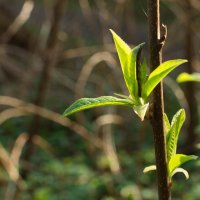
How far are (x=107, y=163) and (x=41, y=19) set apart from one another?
5659 millimetres

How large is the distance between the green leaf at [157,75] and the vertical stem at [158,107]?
0.05 ft

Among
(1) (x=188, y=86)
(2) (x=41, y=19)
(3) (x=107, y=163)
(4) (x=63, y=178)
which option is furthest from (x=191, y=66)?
(2) (x=41, y=19)

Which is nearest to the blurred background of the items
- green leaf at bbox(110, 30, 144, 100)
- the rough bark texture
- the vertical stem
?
the rough bark texture

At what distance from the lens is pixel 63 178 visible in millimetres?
4203

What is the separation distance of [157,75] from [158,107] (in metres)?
0.04

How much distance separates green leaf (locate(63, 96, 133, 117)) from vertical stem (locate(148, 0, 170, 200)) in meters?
0.07

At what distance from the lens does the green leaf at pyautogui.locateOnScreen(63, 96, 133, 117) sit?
26.6 inches

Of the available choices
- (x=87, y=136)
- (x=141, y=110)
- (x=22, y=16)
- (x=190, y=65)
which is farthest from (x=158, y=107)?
(x=22, y=16)

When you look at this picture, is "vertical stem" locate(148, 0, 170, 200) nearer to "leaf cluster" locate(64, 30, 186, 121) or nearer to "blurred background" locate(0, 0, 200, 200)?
"leaf cluster" locate(64, 30, 186, 121)

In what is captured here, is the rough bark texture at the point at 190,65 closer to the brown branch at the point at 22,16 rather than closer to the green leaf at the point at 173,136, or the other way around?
the brown branch at the point at 22,16

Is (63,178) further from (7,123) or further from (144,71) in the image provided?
(144,71)

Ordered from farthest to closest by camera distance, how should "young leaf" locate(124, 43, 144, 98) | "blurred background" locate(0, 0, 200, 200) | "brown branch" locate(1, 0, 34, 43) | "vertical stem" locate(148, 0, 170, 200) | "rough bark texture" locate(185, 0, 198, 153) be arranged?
"rough bark texture" locate(185, 0, 198, 153), "blurred background" locate(0, 0, 200, 200), "brown branch" locate(1, 0, 34, 43), "young leaf" locate(124, 43, 144, 98), "vertical stem" locate(148, 0, 170, 200)

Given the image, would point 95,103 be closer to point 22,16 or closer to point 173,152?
point 173,152

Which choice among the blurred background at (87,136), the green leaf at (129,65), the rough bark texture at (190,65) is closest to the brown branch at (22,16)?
the blurred background at (87,136)
